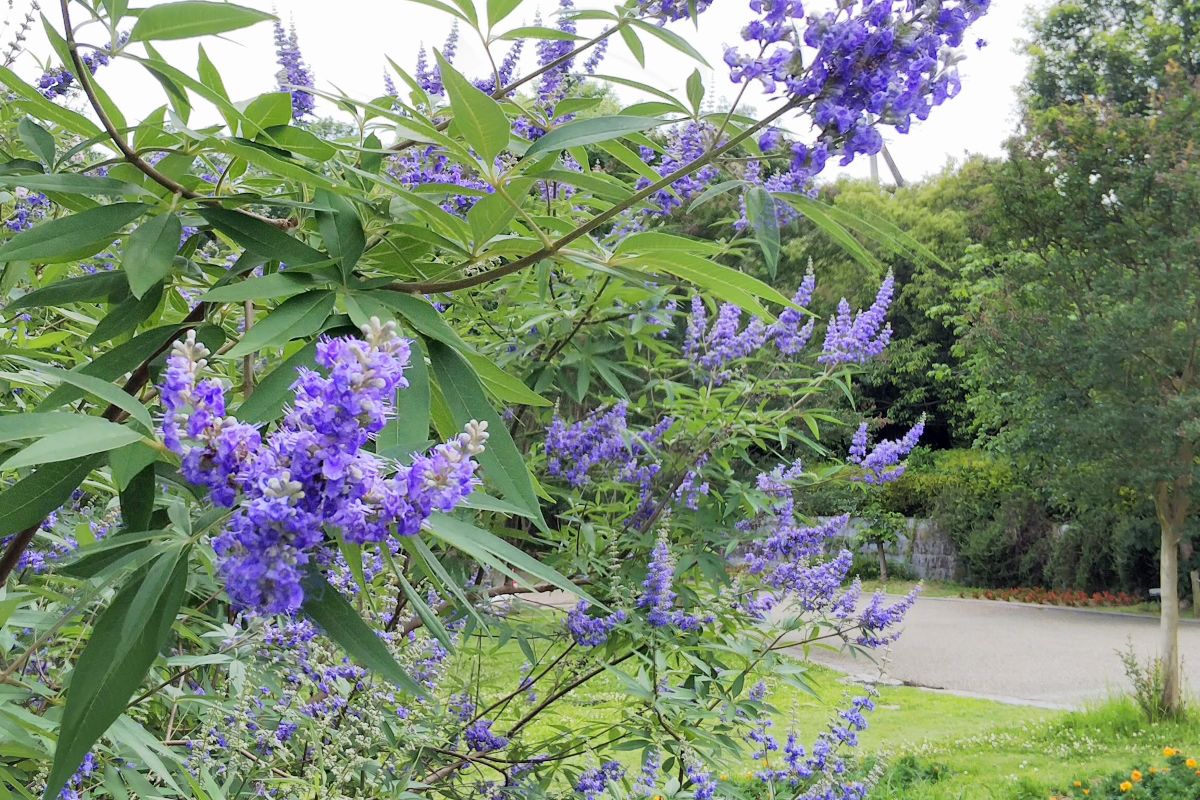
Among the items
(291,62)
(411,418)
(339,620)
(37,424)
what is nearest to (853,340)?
(291,62)

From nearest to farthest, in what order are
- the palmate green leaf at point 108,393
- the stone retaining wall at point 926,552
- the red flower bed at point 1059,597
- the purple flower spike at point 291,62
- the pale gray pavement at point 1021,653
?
1. the palmate green leaf at point 108,393
2. the purple flower spike at point 291,62
3. the pale gray pavement at point 1021,653
4. the red flower bed at point 1059,597
5. the stone retaining wall at point 926,552

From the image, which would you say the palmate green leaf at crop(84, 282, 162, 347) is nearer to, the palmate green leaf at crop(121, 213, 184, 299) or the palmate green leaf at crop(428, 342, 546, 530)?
the palmate green leaf at crop(121, 213, 184, 299)

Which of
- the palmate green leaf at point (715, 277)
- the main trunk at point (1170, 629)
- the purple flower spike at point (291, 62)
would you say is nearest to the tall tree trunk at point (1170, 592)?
the main trunk at point (1170, 629)

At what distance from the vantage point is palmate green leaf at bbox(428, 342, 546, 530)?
3.14ft

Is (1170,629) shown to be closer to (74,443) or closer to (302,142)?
(302,142)

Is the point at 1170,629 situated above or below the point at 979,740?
above

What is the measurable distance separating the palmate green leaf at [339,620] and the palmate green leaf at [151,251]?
1.34ft

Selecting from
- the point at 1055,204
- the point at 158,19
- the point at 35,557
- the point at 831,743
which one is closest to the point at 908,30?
the point at 158,19

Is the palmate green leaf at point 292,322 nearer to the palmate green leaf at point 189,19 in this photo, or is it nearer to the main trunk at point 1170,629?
the palmate green leaf at point 189,19

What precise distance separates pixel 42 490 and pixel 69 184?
36cm

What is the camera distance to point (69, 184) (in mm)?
1087

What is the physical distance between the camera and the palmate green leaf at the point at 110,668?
762mm

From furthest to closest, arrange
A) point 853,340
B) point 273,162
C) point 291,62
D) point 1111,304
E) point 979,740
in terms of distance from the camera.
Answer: point 1111,304
point 979,740
point 853,340
point 291,62
point 273,162

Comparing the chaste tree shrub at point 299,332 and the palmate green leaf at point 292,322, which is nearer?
the chaste tree shrub at point 299,332
